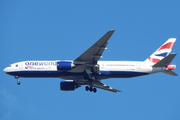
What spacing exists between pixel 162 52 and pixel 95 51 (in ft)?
45.4

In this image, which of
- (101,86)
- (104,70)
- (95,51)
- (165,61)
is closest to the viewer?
(95,51)

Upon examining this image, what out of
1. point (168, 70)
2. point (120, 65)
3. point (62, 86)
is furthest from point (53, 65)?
point (168, 70)

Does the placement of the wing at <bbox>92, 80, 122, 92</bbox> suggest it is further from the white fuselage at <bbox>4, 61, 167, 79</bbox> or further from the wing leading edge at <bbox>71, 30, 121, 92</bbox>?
the white fuselage at <bbox>4, 61, 167, 79</bbox>

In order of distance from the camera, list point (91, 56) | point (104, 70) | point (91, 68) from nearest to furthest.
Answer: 1. point (91, 56)
2. point (91, 68)
3. point (104, 70)

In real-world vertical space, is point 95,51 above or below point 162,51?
below

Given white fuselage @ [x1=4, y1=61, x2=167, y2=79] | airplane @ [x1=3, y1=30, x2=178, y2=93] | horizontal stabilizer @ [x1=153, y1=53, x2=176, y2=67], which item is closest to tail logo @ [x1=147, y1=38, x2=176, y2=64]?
airplane @ [x1=3, y1=30, x2=178, y2=93]

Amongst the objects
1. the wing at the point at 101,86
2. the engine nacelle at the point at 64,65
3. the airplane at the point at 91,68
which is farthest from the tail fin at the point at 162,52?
the engine nacelle at the point at 64,65

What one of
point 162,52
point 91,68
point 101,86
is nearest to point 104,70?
point 91,68

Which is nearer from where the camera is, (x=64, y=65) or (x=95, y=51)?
(x=95, y=51)

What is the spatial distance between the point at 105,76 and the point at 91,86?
481cm

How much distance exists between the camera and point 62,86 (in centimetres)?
5712

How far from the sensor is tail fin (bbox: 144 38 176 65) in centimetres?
5416

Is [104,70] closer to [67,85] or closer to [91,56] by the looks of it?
[91,56]

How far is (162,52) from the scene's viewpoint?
5494 centimetres
